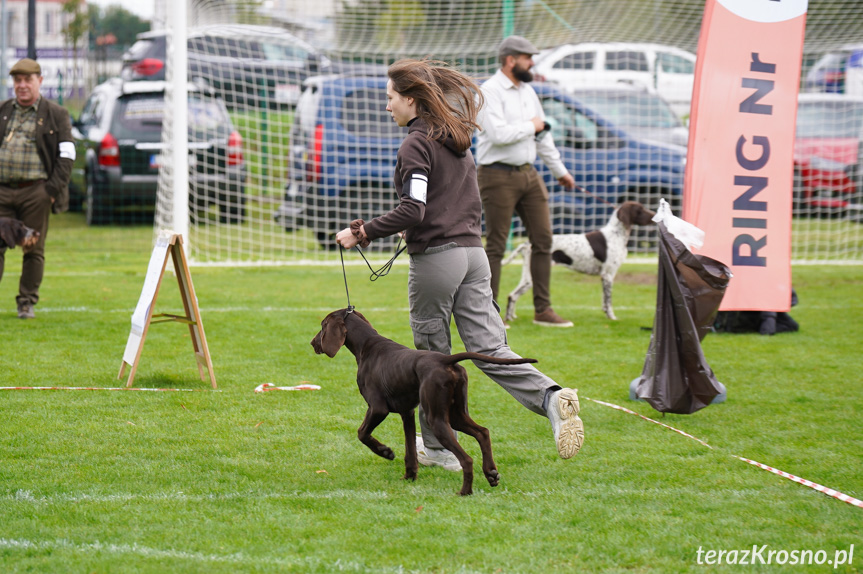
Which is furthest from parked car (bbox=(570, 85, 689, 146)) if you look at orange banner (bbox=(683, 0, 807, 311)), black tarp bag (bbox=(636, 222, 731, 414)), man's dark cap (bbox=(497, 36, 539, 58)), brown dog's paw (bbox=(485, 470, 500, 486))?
brown dog's paw (bbox=(485, 470, 500, 486))

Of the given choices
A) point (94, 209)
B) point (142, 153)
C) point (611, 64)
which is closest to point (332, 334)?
point (611, 64)

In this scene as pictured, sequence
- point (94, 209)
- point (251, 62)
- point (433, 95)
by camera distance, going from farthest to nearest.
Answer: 1. point (94, 209)
2. point (251, 62)
3. point (433, 95)

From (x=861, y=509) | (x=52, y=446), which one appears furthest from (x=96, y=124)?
(x=861, y=509)

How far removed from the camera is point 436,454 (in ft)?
14.3

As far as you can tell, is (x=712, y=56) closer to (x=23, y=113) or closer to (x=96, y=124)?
(x=23, y=113)

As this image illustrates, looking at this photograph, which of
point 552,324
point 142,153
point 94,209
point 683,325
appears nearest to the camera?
point 683,325

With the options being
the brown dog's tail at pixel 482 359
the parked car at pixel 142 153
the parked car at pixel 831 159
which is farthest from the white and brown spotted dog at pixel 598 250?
the parked car at pixel 831 159

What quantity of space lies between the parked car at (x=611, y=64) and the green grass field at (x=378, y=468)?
716cm

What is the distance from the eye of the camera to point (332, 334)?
13.7 ft

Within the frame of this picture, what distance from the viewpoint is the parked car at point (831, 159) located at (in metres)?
14.2

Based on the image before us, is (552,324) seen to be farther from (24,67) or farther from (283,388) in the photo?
(24,67)

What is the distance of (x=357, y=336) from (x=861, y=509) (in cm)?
214

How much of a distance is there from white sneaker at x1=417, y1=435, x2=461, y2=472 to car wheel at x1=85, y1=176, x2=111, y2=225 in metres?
11.9

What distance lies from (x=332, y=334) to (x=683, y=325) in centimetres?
196
